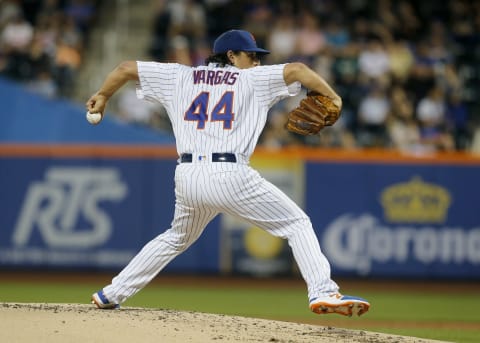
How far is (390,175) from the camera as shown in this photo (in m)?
12.4

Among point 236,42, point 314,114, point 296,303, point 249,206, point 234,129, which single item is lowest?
point 296,303

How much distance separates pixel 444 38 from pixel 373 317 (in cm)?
700

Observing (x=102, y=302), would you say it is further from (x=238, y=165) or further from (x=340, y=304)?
(x=340, y=304)

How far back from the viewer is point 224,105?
227 inches

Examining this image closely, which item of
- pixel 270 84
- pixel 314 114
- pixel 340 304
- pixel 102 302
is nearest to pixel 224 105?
pixel 270 84

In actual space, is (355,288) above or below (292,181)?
below

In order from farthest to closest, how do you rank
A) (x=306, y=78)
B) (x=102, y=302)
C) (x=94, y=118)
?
(x=102, y=302)
(x=94, y=118)
(x=306, y=78)

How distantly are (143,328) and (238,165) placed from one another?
3.57 feet

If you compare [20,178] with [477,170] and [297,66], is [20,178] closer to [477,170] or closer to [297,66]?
[477,170]

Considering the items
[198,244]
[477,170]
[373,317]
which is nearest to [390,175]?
[477,170]

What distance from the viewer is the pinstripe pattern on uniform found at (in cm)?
573

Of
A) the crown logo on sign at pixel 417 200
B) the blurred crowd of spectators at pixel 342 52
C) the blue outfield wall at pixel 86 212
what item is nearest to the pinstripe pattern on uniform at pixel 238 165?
the blue outfield wall at pixel 86 212

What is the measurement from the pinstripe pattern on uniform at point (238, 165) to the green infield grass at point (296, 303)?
2143 millimetres

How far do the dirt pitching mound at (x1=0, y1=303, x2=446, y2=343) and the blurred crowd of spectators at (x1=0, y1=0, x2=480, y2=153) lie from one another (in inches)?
277
